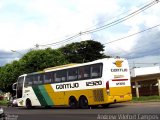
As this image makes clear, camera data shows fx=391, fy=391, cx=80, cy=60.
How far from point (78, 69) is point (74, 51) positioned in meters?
50.2

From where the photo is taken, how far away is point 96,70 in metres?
25.6

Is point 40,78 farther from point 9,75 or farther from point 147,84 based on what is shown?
point 9,75

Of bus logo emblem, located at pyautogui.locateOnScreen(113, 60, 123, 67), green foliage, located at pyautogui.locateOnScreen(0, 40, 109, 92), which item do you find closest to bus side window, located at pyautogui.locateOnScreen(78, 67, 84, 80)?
bus logo emblem, located at pyautogui.locateOnScreen(113, 60, 123, 67)

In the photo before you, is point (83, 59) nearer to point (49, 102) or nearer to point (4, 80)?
point (4, 80)

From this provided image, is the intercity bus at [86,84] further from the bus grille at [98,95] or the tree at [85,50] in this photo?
the tree at [85,50]

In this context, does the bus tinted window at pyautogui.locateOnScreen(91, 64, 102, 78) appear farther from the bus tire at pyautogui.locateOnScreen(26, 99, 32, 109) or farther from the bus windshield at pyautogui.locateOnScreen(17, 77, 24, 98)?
the bus windshield at pyautogui.locateOnScreen(17, 77, 24, 98)

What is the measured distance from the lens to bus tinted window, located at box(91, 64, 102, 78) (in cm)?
2547

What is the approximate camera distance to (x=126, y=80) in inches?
1035

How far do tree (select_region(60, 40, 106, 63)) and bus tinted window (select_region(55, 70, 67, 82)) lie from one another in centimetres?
4612

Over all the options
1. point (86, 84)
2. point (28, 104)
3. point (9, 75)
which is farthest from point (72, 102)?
point (9, 75)

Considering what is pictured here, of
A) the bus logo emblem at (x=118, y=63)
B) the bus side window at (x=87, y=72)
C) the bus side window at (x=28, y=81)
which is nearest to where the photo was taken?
the bus logo emblem at (x=118, y=63)

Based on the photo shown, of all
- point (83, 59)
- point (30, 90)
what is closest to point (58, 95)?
point (30, 90)

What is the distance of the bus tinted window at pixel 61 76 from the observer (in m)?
28.6

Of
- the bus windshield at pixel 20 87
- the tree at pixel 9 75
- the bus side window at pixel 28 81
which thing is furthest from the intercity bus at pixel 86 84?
the tree at pixel 9 75
